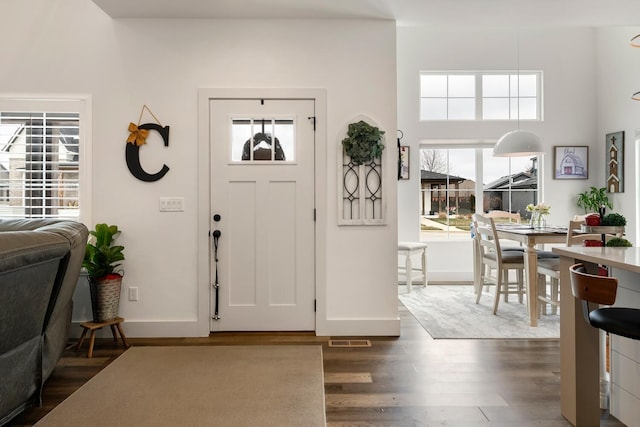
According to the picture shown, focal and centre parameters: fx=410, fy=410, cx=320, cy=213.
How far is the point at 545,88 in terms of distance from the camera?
586 cm

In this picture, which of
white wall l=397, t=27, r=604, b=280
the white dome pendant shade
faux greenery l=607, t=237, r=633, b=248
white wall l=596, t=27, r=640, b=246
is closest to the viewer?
faux greenery l=607, t=237, r=633, b=248

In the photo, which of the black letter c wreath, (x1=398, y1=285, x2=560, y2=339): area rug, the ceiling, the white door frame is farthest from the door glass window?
(x1=398, y1=285, x2=560, y2=339): area rug

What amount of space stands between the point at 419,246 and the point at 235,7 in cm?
361

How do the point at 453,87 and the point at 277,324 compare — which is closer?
the point at 277,324

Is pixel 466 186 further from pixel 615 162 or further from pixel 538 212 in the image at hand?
pixel 615 162

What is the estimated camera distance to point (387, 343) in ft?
11.0

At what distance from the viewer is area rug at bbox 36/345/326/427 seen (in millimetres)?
2125

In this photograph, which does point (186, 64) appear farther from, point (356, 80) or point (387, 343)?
point (387, 343)

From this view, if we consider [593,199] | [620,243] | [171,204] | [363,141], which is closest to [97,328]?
[171,204]

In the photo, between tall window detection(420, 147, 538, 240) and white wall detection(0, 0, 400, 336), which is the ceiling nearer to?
white wall detection(0, 0, 400, 336)

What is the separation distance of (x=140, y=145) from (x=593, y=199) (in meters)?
5.77

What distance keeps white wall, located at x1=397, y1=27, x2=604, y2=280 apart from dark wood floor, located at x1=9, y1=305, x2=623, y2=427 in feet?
9.22

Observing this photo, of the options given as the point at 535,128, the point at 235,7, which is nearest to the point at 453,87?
the point at 535,128

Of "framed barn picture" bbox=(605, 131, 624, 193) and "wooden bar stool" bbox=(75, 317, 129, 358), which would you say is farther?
"framed barn picture" bbox=(605, 131, 624, 193)
